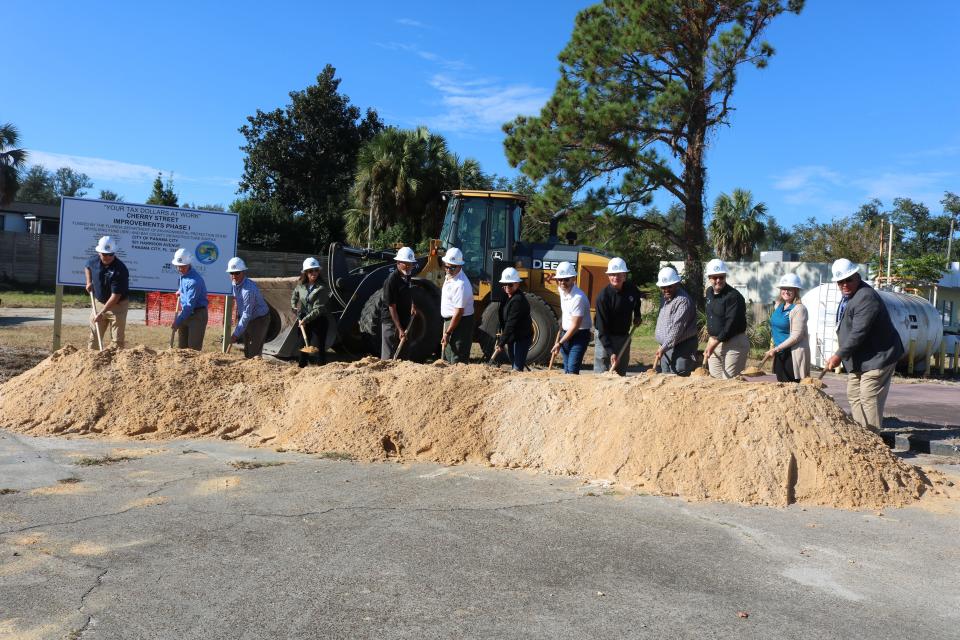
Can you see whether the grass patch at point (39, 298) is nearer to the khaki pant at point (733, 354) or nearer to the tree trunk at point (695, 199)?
the tree trunk at point (695, 199)

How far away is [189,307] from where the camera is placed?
10109 mm

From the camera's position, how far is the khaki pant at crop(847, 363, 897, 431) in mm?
7879

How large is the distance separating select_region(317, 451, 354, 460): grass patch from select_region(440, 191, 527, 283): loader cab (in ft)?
23.7

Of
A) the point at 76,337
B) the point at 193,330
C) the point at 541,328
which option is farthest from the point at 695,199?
the point at 193,330

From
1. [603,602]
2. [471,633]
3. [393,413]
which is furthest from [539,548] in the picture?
[393,413]

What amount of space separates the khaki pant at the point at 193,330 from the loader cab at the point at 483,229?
16.3 ft

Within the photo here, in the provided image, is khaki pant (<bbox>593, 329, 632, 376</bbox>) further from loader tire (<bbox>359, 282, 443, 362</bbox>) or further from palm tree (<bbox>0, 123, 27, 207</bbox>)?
palm tree (<bbox>0, 123, 27, 207</bbox>)

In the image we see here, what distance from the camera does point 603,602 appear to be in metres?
4.05

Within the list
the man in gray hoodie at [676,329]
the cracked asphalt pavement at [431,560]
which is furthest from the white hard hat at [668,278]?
the cracked asphalt pavement at [431,560]

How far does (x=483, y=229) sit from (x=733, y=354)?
6.44m

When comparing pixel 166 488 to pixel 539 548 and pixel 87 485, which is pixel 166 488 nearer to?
pixel 87 485

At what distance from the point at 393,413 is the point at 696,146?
1871cm

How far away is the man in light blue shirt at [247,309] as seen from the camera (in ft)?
33.6

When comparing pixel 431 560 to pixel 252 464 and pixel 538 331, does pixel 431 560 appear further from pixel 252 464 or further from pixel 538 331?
pixel 538 331
